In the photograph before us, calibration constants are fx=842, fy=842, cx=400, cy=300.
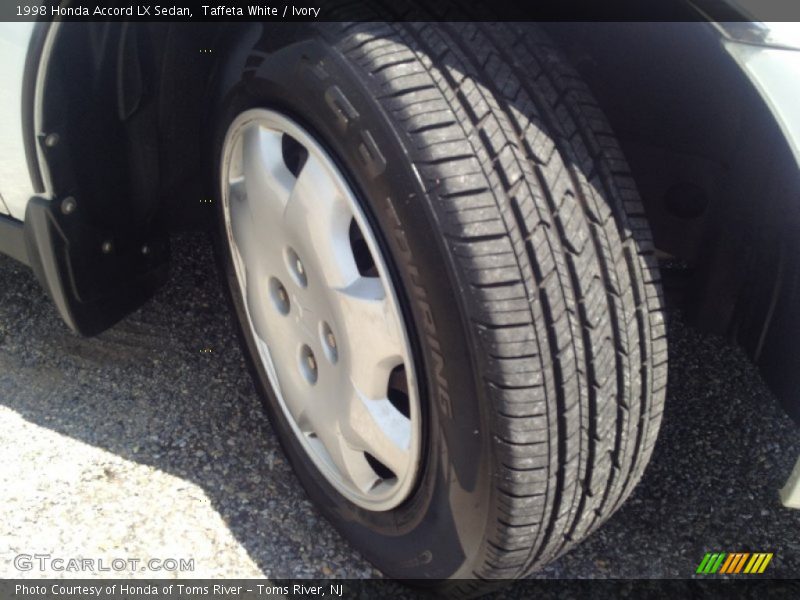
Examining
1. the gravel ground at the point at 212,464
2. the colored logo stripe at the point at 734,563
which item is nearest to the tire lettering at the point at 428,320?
the gravel ground at the point at 212,464

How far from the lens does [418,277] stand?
114 cm

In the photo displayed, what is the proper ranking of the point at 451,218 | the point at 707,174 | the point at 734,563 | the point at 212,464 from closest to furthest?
1. the point at 451,218
2. the point at 707,174
3. the point at 734,563
4. the point at 212,464

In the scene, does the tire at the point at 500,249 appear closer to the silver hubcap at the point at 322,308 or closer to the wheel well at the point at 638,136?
the silver hubcap at the point at 322,308

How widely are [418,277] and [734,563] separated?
96 cm

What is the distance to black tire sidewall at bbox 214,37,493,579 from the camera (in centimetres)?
112

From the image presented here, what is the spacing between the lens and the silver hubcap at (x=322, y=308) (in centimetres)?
129

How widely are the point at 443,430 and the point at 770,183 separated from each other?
0.59 meters

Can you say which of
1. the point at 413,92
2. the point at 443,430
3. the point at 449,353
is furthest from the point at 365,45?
the point at 443,430

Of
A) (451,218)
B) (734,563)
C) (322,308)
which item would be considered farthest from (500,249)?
(734,563)

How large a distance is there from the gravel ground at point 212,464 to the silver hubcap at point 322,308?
20 centimetres

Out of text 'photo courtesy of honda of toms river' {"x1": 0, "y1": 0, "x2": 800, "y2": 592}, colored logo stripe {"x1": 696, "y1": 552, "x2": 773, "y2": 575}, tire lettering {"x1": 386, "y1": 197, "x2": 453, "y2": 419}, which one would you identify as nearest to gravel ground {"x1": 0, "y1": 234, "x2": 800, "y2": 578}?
colored logo stripe {"x1": 696, "y1": 552, "x2": 773, "y2": 575}

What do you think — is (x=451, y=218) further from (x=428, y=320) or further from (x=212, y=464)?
(x=212, y=464)

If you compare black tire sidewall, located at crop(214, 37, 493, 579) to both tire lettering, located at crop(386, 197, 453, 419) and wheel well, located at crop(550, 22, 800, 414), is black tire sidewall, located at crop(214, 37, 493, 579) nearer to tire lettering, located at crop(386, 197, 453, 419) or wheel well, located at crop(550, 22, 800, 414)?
tire lettering, located at crop(386, 197, 453, 419)

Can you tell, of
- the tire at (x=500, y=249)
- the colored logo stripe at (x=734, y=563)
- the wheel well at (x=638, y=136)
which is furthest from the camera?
the colored logo stripe at (x=734, y=563)
